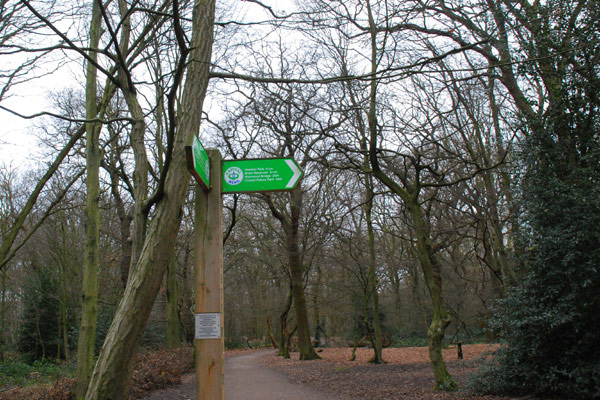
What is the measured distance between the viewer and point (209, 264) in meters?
3.55

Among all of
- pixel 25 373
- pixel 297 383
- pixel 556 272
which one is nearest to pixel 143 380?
pixel 297 383

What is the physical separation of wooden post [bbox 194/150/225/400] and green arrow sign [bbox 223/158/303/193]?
0.16 meters

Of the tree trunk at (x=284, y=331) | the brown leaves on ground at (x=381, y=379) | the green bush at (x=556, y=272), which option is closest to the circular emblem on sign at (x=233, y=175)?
the green bush at (x=556, y=272)

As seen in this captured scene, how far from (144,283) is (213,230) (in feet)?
2.51

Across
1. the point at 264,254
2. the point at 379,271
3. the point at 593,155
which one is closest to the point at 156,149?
the point at 379,271

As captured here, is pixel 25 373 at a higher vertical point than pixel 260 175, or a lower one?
lower

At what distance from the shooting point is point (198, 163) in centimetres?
344

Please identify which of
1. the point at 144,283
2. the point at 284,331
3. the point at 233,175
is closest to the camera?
the point at 144,283

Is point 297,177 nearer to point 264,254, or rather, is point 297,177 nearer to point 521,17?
point 521,17

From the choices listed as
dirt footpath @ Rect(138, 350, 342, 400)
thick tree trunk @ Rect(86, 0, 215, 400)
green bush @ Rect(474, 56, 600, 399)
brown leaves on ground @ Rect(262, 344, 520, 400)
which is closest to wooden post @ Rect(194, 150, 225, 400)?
thick tree trunk @ Rect(86, 0, 215, 400)

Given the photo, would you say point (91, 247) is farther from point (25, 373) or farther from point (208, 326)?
point (25, 373)

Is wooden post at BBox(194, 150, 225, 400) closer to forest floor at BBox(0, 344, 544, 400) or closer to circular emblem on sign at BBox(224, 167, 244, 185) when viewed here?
circular emblem on sign at BBox(224, 167, 244, 185)

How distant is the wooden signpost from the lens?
336 centimetres

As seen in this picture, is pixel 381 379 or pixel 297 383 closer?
pixel 381 379
